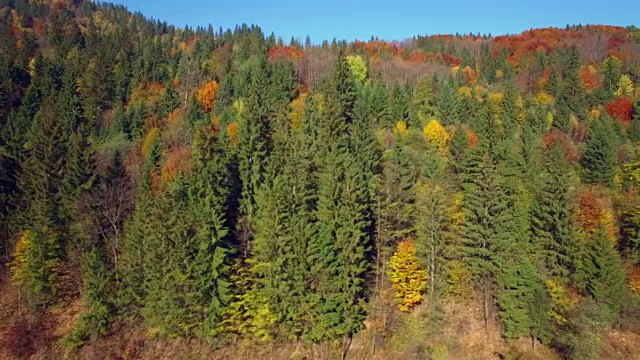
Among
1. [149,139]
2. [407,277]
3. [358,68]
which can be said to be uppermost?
[358,68]

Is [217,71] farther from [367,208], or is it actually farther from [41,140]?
[367,208]

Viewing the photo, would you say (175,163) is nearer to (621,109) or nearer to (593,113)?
(593,113)

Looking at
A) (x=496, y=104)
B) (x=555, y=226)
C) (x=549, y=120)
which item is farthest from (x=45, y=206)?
(x=549, y=120)

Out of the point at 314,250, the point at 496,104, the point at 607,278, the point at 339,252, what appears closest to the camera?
the point at 314,250

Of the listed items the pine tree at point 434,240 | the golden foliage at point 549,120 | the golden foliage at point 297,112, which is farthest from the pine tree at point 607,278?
the golden foliage at point 549,120

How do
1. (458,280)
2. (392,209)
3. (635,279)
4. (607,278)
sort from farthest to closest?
(392,209) → (635,279) → (458,280) → (607,278)

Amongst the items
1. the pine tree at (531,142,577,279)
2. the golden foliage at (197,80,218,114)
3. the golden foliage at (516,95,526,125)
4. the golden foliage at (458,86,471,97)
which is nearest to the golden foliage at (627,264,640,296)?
the pine tree at (531,142,577,279)

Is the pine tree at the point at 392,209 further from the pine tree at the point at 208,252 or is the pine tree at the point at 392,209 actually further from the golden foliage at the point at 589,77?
the golden foliage at the point at 589,77

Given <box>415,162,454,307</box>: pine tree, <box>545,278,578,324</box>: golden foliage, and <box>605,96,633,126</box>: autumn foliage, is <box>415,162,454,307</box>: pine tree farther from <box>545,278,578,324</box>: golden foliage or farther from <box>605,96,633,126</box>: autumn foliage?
<box>605,96,633,126</box>: autumn foliage
